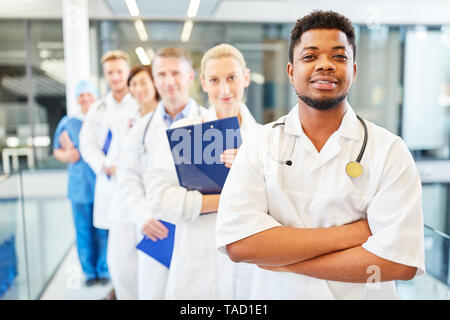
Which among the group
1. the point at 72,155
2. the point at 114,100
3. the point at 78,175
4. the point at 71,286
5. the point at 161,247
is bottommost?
the point at 71,286

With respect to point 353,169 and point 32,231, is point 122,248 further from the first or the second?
point 353,169

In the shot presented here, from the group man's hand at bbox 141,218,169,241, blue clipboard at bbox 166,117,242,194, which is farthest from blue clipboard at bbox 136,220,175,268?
blue clipboard at bbox 166,117,242,194

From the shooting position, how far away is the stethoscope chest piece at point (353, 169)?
0.77m

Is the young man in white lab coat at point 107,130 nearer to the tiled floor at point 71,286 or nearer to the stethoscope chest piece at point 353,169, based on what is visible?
the tiled floor at point 71,286

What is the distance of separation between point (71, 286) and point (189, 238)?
882 mm

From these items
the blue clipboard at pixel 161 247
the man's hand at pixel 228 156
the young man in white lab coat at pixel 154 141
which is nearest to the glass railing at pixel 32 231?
the young man in white lab coat at pixel 154 141

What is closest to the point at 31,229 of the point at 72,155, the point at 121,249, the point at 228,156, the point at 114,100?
the point at 72,155

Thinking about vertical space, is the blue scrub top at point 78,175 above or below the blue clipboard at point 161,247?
above

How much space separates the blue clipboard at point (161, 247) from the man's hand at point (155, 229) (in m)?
0.01

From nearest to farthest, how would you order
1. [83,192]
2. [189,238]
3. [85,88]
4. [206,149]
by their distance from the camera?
[206,149]
[189,238]
[85,88]
[83,192]

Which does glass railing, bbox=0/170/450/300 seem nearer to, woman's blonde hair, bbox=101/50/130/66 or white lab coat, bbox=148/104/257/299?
woman's blonde hair, bbox=101/50/130/66

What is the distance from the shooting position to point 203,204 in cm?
97

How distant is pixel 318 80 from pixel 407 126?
0.44 meters

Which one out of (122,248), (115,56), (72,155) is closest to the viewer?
(115,56)
